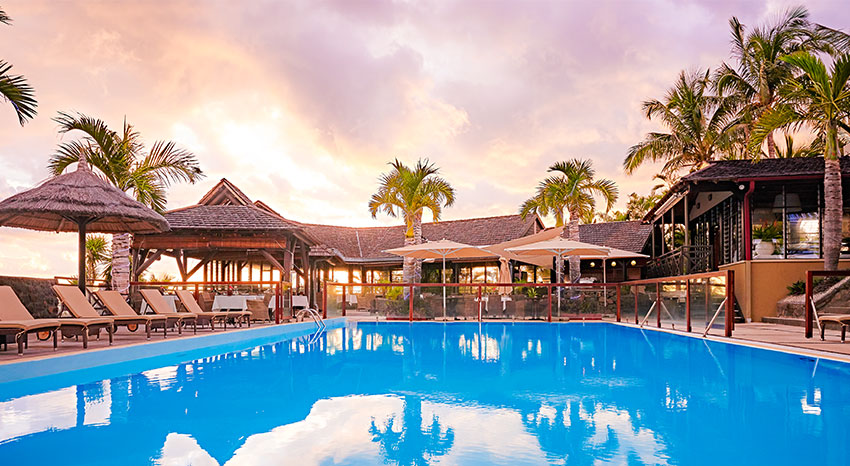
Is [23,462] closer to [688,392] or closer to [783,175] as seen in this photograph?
[688,392]

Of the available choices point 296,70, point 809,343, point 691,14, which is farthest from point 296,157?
point 809,343

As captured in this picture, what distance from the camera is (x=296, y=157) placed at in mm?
22750

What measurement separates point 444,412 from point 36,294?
8889 mm

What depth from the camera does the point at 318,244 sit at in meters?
21.4

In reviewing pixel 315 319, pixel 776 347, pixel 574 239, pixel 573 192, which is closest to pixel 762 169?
pixel 573 192

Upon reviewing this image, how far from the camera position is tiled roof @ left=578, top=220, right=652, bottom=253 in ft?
93.1

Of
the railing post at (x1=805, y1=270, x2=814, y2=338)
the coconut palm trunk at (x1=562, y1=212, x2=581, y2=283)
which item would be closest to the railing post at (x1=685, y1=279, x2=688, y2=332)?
the railing post at (x1=805, y1=270, x2=814, y2=338)

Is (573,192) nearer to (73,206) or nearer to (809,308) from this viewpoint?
(809,308)

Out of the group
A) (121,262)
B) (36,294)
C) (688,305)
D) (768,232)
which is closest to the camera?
(36,294)

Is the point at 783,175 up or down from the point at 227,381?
up

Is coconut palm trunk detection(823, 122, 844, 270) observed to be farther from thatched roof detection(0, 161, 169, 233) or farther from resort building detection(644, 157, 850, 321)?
thatched roof detection(0, 161, 169, 233)

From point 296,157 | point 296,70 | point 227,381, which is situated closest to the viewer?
point 227,381

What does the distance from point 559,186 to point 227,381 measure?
15.9 metres

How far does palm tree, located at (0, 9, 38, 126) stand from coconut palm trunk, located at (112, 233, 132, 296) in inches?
261
